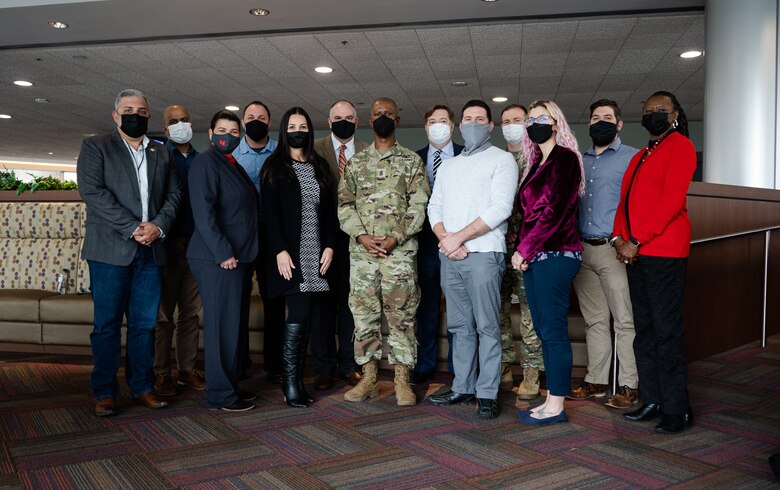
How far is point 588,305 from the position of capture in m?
3.36

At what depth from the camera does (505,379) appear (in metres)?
3.56

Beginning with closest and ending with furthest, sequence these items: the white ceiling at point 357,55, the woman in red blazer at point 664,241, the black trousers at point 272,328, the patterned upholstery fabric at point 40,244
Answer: the woman in red blazer at point 664,241 → the black trousers at point 272,328 → the patterned upholstery fabric at point 40,244 → the white ceiling at point 357,55

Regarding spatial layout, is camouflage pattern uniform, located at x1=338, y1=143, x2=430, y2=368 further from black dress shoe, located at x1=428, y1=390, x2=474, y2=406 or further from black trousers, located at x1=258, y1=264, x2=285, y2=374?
black trousers, located at x1=258, y1=264, x2=285, y2=374

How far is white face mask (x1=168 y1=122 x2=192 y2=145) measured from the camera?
11.7 ft

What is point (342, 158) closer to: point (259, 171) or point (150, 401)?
point (259, 171)

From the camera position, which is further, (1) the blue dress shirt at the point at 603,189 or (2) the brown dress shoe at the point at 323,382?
(2) the brown dress shoe at the point at 323,382

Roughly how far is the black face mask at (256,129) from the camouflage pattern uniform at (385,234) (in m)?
0.58

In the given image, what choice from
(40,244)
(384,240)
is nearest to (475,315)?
(384,240)

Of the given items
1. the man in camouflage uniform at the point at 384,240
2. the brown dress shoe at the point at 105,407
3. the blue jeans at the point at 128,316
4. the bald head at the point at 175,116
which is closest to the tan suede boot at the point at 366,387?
the man in camouflage uniform at the point at 384,240

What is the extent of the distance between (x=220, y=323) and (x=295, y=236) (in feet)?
1.92

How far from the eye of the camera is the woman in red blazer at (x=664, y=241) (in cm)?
271

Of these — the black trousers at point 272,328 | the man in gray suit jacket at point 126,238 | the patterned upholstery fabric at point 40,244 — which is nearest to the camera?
the man in gray suit jacket at point 126,238

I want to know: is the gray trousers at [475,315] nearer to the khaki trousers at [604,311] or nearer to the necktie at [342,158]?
the khaki trousers at [604,311]

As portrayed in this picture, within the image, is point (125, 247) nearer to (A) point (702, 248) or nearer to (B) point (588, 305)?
(B) point (588, 305)
